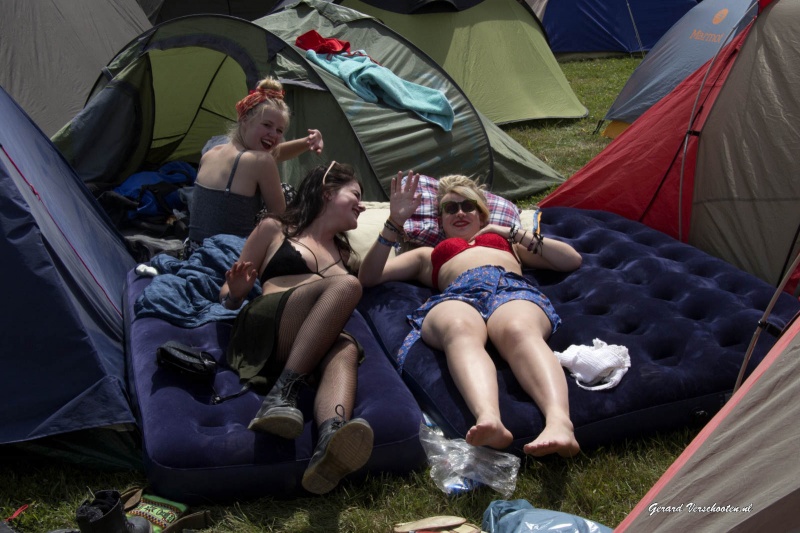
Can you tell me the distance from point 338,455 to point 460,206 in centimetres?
182

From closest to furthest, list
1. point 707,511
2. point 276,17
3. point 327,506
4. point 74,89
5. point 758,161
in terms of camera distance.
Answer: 1. point 707,511
2. point 327,506
3. point 758,161
4. point 276,17
5. point 74,89

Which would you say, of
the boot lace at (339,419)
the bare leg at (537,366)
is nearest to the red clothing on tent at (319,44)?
the bare leg at (537,366)

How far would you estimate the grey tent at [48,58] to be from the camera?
24.0 feet

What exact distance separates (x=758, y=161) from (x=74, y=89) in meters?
5.84

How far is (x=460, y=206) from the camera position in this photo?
4242 mm

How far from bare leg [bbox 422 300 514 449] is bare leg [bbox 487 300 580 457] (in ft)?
0.31

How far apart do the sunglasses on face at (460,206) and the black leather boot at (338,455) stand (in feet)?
5.61

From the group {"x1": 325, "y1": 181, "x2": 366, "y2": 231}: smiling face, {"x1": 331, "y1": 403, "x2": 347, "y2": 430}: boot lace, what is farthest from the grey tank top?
{"x1": 331, "y1": 403, "x2": 347, "y2": 430}: boot lace

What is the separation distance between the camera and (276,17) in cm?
668

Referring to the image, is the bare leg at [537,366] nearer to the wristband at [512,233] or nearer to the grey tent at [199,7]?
the wristband at [512,233]

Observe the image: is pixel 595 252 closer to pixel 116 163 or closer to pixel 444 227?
pixel 444 227

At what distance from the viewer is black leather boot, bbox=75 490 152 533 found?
2.49 metres

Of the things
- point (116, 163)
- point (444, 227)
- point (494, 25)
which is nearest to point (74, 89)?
point (116, 163)

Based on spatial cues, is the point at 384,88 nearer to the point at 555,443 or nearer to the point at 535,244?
the point at 535,244
